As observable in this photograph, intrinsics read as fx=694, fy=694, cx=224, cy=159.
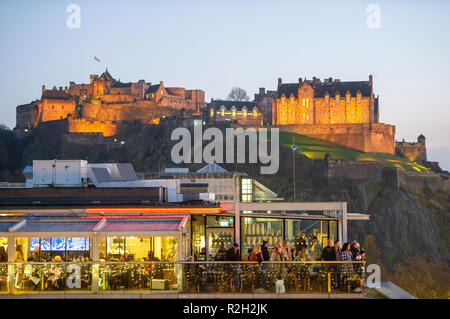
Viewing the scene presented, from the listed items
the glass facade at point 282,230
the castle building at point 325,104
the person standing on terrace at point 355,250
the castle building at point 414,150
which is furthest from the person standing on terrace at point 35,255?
the castle building at point 414,150

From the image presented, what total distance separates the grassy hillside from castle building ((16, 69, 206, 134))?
33.3 m

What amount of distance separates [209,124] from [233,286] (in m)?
102

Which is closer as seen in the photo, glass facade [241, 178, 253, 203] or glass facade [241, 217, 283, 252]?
glass facade [241, 217, 283, 252]

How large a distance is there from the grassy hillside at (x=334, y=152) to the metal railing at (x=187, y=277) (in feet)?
310

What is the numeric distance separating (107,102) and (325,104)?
52.5 m

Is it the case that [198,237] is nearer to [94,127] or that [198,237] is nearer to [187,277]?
[187,277]

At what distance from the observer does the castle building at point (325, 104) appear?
4769 inches

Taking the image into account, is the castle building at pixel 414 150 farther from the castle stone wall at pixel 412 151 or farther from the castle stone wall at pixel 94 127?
the castle stone wall at pixel 94 127

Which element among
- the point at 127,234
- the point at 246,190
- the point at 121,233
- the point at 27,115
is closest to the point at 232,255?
the point at 127,234

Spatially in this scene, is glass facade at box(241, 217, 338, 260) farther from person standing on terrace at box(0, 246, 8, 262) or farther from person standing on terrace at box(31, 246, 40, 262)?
person standing on terrace at box(0, 246, 8, 262)

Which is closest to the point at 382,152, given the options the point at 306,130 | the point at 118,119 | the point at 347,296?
the point at 306,130

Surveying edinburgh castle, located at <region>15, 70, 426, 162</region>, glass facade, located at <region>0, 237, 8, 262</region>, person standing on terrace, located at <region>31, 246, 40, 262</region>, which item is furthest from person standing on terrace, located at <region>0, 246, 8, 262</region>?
edinburgh castle, located at <region>15, 70, 426, 162</region>

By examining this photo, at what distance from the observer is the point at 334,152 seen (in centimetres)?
11719

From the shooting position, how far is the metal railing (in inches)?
692
